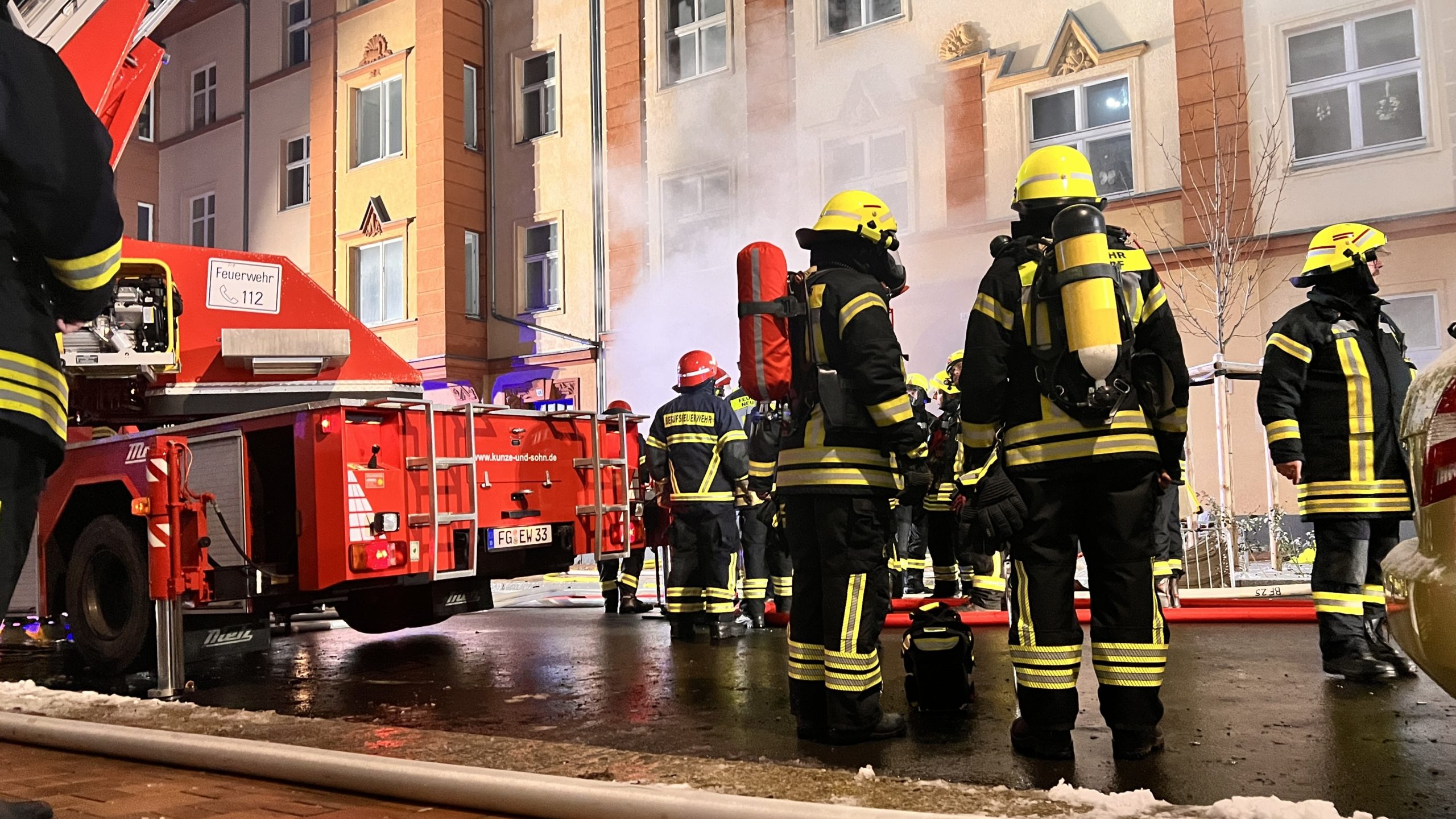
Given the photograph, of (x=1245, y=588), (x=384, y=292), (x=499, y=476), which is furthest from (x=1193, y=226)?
(x=384, y=292)

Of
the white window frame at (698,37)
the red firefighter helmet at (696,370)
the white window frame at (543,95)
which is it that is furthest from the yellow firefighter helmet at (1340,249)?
the white window frame at (543,95)

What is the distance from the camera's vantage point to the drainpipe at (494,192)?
1476 centimetres

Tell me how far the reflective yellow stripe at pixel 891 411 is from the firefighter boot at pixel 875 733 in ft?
3.31

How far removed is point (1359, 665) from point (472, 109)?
14.5 m

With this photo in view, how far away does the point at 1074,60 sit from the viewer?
1126 centimetres

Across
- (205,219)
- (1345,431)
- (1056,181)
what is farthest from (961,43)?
(205,219)

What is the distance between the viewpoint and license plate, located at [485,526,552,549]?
5996mm

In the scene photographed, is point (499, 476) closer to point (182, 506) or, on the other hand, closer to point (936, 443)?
point (182, 506)

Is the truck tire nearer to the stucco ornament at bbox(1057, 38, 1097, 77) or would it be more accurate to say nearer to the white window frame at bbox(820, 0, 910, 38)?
the stucco ornament at bbox(1057, 38, 1097, 77)

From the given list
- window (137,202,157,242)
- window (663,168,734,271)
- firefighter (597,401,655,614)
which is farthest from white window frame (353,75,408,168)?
firefighter (597,401,655,614)

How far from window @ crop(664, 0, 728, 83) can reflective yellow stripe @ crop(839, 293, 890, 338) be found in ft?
34.9

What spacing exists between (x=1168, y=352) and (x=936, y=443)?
4310 millimetres

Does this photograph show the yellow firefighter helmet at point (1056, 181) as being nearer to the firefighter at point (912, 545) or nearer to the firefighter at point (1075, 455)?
the firefighter at point (1075, 455)

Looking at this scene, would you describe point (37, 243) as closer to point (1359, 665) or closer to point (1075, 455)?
point (1075, 455)
